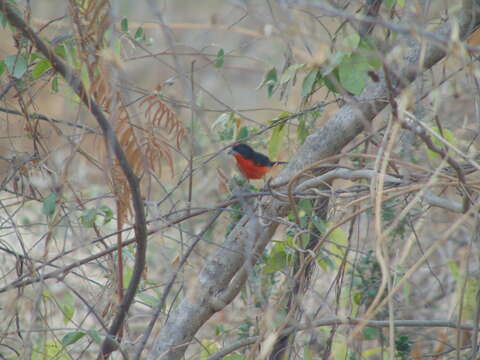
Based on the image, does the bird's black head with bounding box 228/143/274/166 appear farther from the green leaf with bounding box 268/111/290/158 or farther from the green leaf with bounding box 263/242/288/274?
the green leaf with bounding box 263/242/288/274

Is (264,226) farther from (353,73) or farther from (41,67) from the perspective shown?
(41,67)

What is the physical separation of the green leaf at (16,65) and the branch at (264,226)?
3.34 ft

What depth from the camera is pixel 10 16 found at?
1967mm

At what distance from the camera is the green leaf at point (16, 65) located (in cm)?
226

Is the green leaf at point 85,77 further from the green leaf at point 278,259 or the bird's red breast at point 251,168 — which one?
the bird's red breast at point 251,168

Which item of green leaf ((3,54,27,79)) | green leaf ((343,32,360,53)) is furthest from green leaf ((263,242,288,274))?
green leaf ((3,54,27,79))

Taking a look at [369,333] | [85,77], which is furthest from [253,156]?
[85,77]

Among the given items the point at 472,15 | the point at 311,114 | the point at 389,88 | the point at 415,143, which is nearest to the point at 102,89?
the point at 389,88

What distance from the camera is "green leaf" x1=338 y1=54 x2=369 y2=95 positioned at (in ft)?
7.27

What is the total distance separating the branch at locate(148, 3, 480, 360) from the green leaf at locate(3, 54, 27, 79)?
3.34 ft

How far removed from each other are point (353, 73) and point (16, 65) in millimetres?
1162

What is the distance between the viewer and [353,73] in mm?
2227

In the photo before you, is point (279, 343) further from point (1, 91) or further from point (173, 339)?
point (1, 91)

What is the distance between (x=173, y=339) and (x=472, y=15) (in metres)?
1.74
